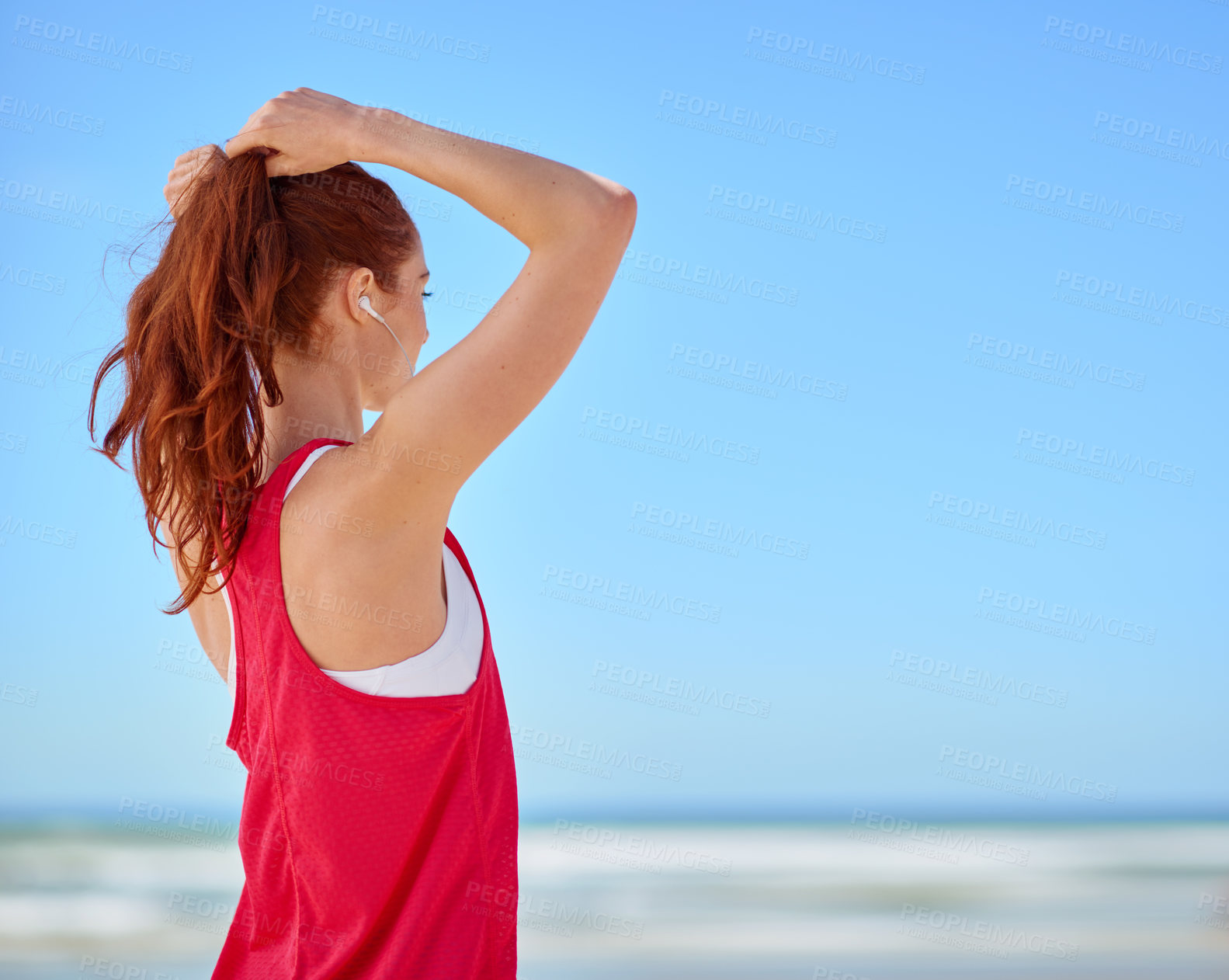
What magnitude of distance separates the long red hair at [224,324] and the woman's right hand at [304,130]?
0.05 m

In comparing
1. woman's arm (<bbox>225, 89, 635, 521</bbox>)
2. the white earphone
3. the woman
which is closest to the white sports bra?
the woman

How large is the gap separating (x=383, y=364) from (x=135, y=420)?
0.28m

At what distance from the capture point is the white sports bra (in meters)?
0.97

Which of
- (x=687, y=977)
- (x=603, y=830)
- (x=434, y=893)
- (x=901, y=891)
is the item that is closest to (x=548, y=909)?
(x=687, y=977)

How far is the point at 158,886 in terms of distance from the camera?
10102 millimetres

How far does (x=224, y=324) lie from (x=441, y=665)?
421 mm

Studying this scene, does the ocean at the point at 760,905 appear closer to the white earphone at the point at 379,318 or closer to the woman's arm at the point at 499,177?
the white earphone at the point at 379,318

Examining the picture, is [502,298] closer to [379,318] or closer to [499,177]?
[499,177]

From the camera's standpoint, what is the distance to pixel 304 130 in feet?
3.38

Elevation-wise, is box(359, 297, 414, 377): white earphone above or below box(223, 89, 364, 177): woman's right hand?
below

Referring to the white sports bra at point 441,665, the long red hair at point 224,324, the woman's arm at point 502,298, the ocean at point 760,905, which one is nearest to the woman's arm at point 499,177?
the woman's arm at point 502,298

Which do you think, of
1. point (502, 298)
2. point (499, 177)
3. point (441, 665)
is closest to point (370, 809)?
point (441, 665)

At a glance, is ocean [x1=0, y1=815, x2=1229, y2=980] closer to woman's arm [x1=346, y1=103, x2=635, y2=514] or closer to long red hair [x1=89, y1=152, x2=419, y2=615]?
long red hair [x1=89, y1=152, x2=419, y2=615]

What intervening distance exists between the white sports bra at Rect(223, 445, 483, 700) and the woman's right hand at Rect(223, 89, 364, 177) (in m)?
0.30
